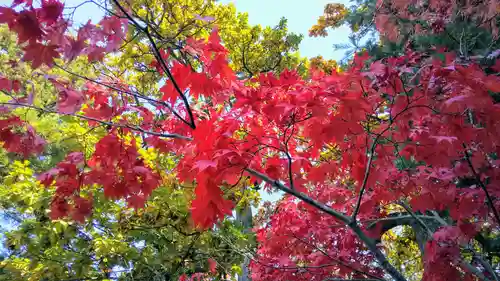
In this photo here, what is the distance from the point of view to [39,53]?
5.05 ft

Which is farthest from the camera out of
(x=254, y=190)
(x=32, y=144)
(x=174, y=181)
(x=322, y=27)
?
(x=322, y=27)

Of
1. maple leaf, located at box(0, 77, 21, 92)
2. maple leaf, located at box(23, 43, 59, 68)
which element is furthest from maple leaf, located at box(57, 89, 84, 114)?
maple leaf, located at box(0, 77, 21, 92)

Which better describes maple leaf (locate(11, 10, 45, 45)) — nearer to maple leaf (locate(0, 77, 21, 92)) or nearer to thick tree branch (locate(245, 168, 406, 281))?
maple leaf (locate(0, 77, 21, 92))

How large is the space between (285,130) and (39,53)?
112 cm

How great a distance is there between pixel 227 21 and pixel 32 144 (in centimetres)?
600

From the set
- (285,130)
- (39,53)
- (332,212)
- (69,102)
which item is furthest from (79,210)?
(332,212)

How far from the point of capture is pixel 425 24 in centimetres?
394

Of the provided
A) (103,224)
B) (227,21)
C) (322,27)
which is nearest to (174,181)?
(103,224)

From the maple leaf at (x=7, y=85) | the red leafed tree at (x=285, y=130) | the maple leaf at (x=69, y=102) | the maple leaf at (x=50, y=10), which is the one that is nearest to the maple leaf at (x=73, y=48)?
the red leafed tree at (x=285, y=130)

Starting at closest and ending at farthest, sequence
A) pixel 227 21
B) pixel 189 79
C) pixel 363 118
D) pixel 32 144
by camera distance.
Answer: pixel 363 118
pixel 189 79
pixel 32 144
pixel 227 21

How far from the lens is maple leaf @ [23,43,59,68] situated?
1.52 meters

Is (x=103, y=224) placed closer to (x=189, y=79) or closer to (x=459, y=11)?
(x=189, y=79)

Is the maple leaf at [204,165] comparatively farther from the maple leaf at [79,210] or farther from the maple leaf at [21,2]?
the maple leaf at [79,210]

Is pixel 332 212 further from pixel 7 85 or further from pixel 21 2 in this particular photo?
pixel 7 85
